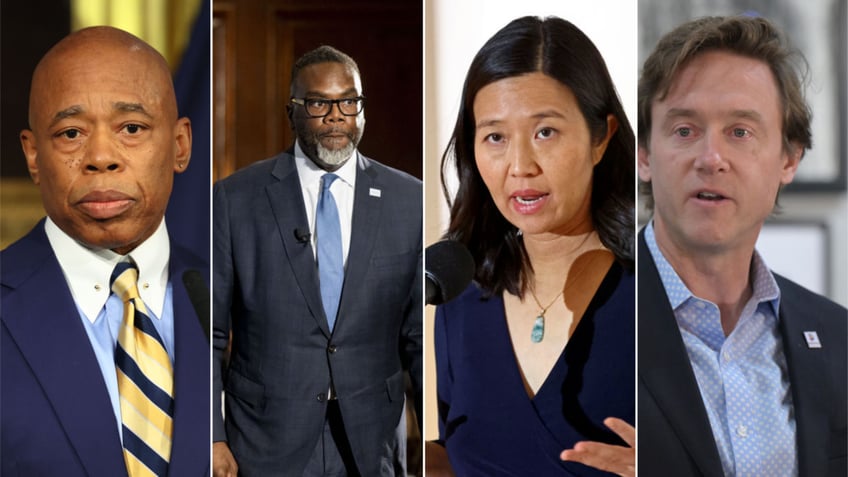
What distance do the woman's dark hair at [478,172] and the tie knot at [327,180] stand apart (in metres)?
0.41

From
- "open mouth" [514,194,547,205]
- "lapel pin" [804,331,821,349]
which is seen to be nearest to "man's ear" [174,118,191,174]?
"open mouth" [514,194,547,205]

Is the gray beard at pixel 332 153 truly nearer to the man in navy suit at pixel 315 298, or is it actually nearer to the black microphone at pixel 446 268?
the man in navy suit at pixel 315 298

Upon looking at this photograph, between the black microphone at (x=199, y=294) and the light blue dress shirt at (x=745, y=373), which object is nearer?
the light blue dress shirt at (x=745, y=373)

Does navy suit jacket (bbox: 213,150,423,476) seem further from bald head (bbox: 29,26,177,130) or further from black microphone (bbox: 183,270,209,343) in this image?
bald head (bbox: 29,26,177,130)

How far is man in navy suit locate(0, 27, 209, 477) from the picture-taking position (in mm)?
3900

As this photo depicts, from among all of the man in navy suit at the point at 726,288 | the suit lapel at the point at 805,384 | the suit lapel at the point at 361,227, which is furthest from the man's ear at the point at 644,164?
the suit lapel at the point at 361,227

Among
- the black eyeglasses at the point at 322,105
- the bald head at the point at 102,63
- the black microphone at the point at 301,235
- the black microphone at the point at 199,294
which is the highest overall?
the bald head at the point at 102,63

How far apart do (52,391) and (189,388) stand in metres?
0.48

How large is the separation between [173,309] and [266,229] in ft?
1.49

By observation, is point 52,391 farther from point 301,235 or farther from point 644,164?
point 644,164

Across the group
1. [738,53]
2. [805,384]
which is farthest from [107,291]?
[805,384]

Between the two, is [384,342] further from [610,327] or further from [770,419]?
[770,419]

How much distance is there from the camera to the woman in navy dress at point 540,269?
3.97 meters

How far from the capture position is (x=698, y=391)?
12.9 ft
